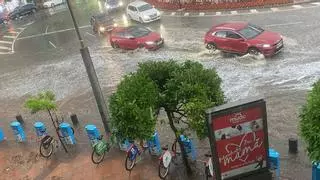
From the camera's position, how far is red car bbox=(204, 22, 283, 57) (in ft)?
74.4

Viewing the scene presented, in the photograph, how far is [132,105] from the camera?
A: 11508mm

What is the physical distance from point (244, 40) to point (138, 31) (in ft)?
25.6

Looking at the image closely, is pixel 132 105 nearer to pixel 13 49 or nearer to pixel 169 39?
pixel 169 39

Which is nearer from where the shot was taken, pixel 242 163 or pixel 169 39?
pixel 242 163

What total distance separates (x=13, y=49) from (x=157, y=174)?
2413 cm

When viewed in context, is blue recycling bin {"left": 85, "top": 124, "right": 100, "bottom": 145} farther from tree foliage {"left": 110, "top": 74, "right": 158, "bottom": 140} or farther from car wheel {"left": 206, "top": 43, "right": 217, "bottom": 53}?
car wheel {"left": 206, "top": 43, "right": 217, "bottom": 53}

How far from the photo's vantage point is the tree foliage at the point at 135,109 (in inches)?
456

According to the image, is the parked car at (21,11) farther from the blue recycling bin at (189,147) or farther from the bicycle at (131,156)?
the blue recycling bin at (189,147)

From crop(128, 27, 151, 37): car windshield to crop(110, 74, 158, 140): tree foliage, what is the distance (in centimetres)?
1614

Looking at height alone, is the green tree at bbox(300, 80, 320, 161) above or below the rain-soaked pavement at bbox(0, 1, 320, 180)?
above

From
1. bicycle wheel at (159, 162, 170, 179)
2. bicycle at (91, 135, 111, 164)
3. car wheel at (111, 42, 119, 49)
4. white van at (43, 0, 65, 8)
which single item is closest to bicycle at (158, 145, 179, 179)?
bicycle wheel at (159, 162, 170, 179)

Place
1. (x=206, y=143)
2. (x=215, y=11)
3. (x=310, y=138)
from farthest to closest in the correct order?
1. (x=215, y=11)
2. (x=206, y=143)
3. (x=310, y=138)

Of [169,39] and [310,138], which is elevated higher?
[310,138]

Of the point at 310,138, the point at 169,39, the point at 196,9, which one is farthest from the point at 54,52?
the point at 310,138
